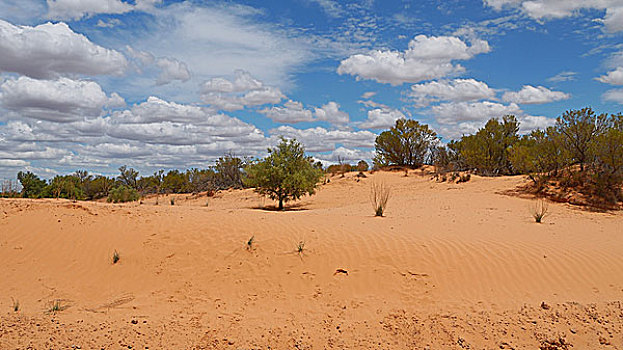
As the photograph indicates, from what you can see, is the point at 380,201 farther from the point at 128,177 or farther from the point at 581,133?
the point at 128,177

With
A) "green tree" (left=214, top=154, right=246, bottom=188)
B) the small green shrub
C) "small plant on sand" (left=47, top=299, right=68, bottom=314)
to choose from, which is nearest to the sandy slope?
"small plant on sand" (left=47, top=299, right=68, bottom=314)

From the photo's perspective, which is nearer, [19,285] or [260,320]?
[260,320]

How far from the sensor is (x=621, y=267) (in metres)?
7.73

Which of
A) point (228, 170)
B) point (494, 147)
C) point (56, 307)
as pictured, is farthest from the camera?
point (228, 170)

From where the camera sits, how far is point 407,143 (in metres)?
36.0

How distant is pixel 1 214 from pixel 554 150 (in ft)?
66.1

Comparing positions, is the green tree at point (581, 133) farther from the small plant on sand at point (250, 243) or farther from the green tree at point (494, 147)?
the small plant on sand at point (250, 243)

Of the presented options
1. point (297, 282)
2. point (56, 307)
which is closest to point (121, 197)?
point (56, 307)

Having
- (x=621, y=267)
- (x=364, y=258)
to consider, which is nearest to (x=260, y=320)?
(x=364, y=258)

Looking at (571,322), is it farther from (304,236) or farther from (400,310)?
(304,236)

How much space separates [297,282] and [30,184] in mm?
24123

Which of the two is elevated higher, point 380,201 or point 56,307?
point 380,201

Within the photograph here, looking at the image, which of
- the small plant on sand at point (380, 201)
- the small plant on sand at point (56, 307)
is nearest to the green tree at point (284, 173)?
the small plant on sand at point (380, 201)

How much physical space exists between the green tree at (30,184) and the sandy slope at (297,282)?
16.7m
